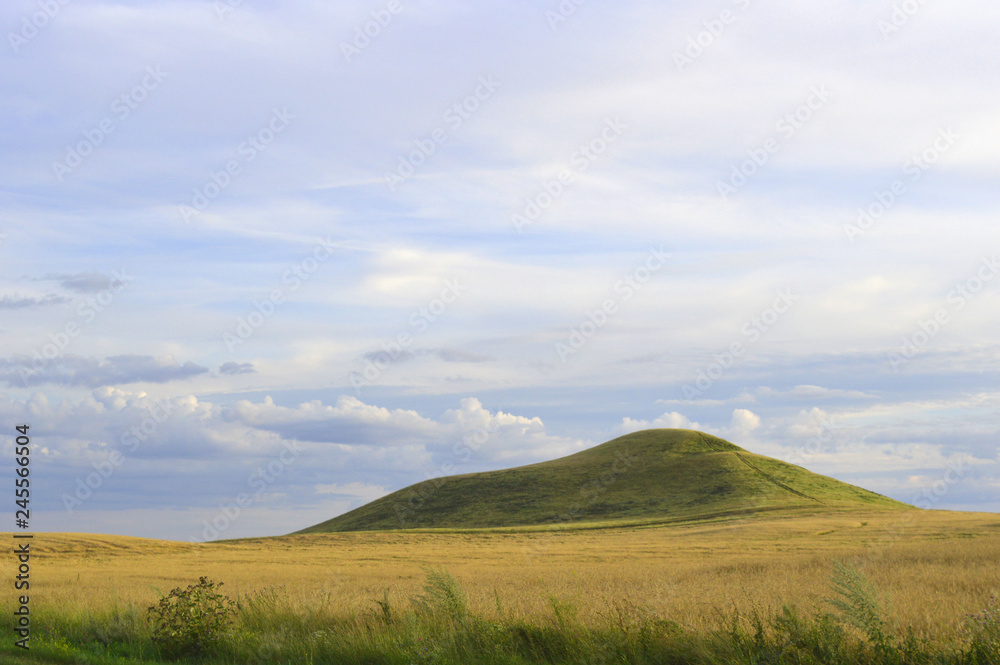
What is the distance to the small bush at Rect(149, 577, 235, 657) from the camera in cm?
1461

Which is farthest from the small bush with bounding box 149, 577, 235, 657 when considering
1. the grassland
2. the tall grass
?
the grassland

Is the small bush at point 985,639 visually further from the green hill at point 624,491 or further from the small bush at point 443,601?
the green hill at point 624,491

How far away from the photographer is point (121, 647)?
15227mm

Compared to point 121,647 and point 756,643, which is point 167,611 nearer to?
point 121,647

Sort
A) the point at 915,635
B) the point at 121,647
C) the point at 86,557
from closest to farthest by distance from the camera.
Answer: the point at 915,635 < the point at 121,647 < the point at 86,557

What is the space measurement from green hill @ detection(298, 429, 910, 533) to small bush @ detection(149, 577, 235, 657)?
278 ft

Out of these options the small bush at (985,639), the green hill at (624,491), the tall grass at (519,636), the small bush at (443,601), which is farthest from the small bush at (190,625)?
the green hill at (624,491)

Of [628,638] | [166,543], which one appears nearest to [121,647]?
[628,638]

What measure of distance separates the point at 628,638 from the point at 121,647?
1061 centimetres

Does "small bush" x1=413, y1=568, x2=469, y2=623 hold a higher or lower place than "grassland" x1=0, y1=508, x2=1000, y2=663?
higher

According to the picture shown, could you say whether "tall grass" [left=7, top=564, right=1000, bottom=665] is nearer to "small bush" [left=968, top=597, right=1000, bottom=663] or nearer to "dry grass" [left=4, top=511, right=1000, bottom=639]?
"small bush" [left=968, top=597, right=1000, bottom=663]

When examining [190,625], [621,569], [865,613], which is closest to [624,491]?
[621,569]

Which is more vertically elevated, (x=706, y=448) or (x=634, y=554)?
(x=706, y=448)

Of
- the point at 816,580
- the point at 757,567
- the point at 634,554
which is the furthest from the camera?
the point at 634,554
